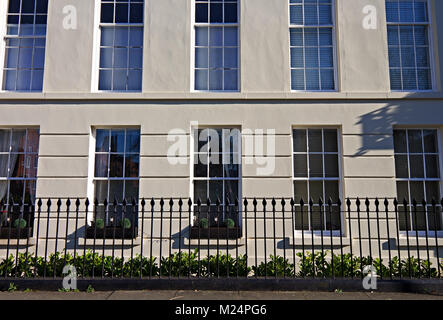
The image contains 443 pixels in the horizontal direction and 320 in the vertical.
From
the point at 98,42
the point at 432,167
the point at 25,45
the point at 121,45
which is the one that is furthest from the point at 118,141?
the point at 432,167

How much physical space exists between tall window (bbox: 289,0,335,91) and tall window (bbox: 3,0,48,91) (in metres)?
6.96

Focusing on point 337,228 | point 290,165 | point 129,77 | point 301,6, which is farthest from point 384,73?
point 129,77

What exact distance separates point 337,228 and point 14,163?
863 cm

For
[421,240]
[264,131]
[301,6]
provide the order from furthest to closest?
[301,6]
[264,131]
[421,240]

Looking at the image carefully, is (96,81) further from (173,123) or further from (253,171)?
(253,171)

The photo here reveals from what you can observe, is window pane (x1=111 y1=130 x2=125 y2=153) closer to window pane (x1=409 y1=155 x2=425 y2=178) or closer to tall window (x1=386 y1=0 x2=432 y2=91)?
tall window (x1=386 y1=0 x2=432 y2=91)

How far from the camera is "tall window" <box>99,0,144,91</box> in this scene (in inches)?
391

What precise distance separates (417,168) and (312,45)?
4319 mm

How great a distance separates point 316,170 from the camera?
9.49m

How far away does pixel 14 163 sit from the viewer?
31.5 feet

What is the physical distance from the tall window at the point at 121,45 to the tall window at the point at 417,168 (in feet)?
23.9

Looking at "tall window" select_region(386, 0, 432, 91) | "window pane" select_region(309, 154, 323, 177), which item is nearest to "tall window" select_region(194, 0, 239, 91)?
"window pane" select_region(309, 154, 323, 177)

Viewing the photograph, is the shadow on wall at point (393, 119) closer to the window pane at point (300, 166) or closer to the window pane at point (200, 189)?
the window pane at point (300, 166)

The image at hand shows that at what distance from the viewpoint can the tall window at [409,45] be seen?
984cm
